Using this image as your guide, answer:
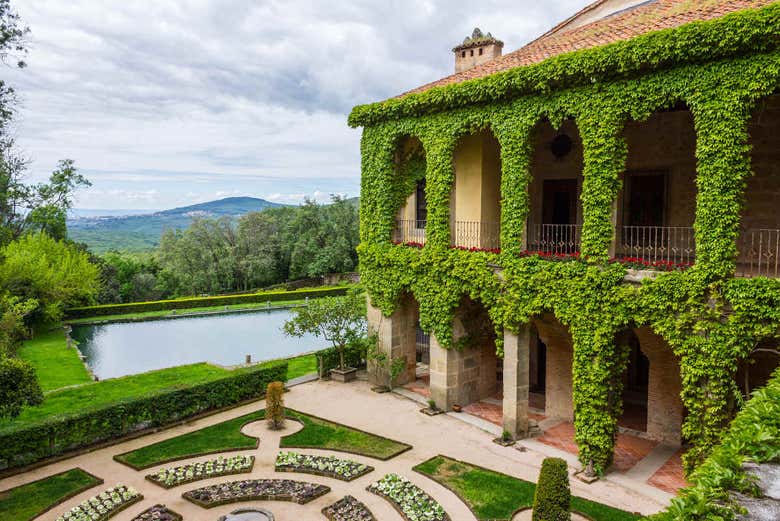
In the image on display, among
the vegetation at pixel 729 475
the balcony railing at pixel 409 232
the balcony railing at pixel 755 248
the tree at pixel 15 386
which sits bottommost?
the tree at pixel 15 386

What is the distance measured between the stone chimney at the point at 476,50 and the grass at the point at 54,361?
62.9ft

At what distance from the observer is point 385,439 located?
14711 mm

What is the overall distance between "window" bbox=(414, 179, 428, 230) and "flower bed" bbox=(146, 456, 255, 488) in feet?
33.2

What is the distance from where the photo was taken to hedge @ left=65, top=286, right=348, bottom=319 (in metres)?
39.1

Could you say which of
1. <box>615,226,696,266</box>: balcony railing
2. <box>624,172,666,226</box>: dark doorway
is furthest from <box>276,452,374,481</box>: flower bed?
<box>624,172,666,226</box>: dark doorway

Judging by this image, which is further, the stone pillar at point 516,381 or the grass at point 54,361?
the grass at point 54,361

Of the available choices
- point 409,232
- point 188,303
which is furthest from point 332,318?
point 188,303

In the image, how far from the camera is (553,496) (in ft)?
30.8

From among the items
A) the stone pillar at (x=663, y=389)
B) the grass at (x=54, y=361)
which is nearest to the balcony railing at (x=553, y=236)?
the stone pillar at (x=663, y=389)

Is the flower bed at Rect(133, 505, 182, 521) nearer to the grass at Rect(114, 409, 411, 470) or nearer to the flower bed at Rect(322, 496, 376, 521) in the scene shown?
the grass at Rect(114, 409, 411, 470)

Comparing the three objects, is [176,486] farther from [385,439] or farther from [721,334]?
[721,334]

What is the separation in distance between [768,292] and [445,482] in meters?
7.51

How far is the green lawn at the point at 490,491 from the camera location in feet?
36.1

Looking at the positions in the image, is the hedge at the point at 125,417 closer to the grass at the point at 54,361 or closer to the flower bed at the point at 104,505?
the flower bed at the point at 104,505
